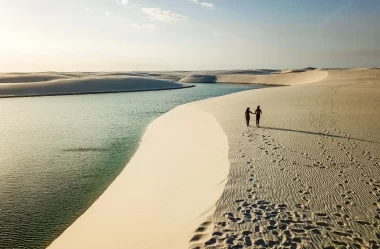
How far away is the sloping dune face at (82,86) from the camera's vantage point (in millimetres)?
54188

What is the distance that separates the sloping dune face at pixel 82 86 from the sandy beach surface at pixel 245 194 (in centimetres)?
4871

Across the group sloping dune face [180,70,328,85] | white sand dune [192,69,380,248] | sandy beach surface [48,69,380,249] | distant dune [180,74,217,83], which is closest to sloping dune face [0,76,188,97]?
distant dune [180,74,217,83]

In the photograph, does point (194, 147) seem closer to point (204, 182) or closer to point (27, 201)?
point (204, 182)

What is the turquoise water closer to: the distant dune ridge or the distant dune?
the distant dune ridge

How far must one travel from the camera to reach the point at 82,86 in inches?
2409

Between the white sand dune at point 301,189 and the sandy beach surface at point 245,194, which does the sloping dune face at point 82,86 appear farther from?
the white sand dune at point 301,189

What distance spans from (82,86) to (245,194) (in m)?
60.5

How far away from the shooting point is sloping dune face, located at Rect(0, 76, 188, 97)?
5419 centimetres

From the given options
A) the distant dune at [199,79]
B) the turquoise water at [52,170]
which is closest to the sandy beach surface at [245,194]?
the turquoise water at [52,170]

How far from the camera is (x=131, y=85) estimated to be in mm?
67375

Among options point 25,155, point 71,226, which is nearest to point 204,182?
point 71,226

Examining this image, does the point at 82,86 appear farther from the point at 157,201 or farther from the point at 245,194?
the point at 245,194

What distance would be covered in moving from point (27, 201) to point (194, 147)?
756 centimetres

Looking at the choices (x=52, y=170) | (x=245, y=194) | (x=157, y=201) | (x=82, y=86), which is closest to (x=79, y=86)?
(x=82, y=86)
